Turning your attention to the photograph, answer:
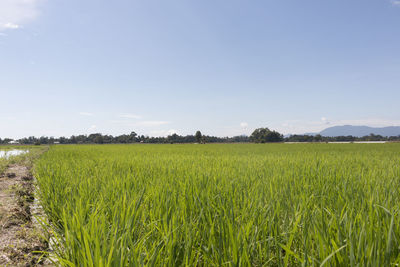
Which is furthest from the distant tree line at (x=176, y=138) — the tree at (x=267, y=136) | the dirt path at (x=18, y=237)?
the dirt path at (x=18, y=237)

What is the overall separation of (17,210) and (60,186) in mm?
627

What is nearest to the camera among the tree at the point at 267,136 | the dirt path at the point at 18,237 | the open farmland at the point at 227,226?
the open farmland at the point at 227,226

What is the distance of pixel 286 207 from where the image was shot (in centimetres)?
214

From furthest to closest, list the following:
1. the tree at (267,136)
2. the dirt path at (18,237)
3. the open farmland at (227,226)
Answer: the tree at (267,136) < the dirt path at (18,237) < the open farmland at (227,226)

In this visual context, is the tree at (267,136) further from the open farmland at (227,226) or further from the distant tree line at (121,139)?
the open farmland at (227,226)

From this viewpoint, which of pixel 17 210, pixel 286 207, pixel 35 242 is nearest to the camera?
pixel 286 207

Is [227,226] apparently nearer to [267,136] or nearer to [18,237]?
[18,237]

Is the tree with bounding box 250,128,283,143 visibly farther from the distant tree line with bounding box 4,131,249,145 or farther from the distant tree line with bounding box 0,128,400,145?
the distant tree line with bounding box 4,131,249,145

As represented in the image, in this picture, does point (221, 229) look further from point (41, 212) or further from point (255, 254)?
point (41, 212)

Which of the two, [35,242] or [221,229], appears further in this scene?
[35,242]

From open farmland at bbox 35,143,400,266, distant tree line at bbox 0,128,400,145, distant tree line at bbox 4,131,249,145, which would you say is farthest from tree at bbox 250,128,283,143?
open farmland at bbox 35,143,400,266

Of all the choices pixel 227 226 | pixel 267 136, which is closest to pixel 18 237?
pixel 227 226

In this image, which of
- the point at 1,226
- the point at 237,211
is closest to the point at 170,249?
the point at 237,211

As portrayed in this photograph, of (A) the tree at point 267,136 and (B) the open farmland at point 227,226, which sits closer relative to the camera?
(B) the open farmland at point 227,226
